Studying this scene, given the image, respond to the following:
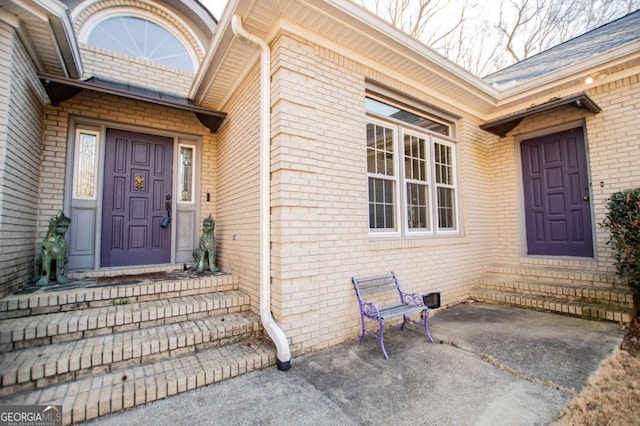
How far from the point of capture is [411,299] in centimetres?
360

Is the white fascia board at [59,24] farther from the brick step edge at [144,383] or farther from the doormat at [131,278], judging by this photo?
the brick step edge at [144,383]

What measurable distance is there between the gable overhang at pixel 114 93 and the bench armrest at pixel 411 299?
3.74m

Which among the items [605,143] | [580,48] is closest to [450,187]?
[605,143]

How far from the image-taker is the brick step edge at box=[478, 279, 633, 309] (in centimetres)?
386

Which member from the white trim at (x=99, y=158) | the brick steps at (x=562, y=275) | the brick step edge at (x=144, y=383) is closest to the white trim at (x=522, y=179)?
the brick steps at (x=562, y=275)

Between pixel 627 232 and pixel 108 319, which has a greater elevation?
pixel 627 232

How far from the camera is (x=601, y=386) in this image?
7.46 feet

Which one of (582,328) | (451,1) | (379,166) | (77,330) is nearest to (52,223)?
(77,330)

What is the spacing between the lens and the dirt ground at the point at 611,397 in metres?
1.91

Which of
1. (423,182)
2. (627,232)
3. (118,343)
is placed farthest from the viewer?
(423,182)

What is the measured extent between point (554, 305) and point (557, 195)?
194 centimetres

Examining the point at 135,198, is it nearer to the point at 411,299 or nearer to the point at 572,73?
the point at 411,299

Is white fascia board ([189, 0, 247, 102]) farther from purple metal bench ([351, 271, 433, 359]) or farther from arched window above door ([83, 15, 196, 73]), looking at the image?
purple metal bench ([351, 271, 433, 359])

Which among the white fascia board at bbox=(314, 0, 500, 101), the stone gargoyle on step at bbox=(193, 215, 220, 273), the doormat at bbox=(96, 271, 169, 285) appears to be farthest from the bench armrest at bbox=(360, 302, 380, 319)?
the white fascia board at bbox=(314, 0, 500, 101)
